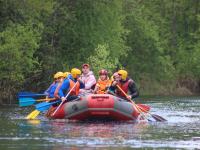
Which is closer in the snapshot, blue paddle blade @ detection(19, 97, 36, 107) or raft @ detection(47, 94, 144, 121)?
raft @ detection(47, 94, 144, 121)

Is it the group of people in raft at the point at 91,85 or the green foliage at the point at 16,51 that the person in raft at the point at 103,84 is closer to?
the group of people in raft at the point at 91,85

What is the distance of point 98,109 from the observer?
86.2 ft

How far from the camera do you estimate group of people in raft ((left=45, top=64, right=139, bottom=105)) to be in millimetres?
28297

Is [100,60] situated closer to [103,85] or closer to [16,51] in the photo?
[16,51]

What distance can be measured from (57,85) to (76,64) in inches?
914

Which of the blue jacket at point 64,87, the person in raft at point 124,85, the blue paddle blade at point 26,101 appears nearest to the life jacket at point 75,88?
the blue jacket at point 64,87

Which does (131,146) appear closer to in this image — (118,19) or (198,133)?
(198,133)

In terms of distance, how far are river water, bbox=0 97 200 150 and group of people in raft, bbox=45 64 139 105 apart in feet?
4.15

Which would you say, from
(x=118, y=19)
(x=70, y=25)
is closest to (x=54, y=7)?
(x=70, y=25)

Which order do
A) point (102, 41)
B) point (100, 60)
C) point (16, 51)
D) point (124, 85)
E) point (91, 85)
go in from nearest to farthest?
point (124, 85)
point (91, 85)
point (16, 51)
point (100, 60)
point (102, 41)

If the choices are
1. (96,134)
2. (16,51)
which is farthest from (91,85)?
(16,51)

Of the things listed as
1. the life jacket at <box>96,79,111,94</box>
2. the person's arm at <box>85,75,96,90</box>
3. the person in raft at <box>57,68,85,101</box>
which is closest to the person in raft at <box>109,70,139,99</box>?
the life jacket at <box>96,79,111,94</box>

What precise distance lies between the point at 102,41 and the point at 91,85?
1087 inches

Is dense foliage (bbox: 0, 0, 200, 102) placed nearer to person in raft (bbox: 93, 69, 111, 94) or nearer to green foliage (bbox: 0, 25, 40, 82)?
green foliage (bbox: 0, 25, 40, 82)
